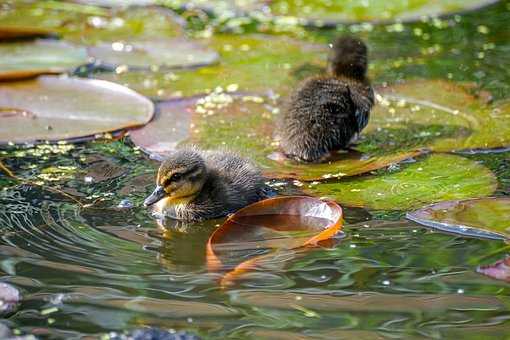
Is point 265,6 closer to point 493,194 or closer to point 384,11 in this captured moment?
point 384,11

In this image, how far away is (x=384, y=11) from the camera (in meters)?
8.30

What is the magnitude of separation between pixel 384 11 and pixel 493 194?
3585mm

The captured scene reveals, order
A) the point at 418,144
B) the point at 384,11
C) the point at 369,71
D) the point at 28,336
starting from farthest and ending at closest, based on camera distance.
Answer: the point at 384,11
the point at 369,71
the point at 418,144
the point at 28,336

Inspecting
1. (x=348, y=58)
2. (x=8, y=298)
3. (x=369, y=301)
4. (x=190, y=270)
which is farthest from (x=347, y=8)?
(x=8, y=298)

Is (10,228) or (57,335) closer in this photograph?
(57,335)

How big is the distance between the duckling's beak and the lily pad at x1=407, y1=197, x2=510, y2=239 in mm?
1195

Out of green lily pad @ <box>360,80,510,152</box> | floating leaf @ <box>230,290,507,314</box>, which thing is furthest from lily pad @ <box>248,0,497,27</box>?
floating leaf @ <box>230,290,507,314</box>

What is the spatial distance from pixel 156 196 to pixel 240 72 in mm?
2259

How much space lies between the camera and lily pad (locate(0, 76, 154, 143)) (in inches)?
236

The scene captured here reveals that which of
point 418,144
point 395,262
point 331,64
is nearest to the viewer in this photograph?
point 395,262

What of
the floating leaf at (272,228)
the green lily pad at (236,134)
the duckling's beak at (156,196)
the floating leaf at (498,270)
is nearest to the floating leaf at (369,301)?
the floating leaf at (498,270)

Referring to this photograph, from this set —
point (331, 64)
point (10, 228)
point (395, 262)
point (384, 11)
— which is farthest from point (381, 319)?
point (384, 11)

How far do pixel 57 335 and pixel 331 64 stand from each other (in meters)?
3.02

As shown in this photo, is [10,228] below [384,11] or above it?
below
